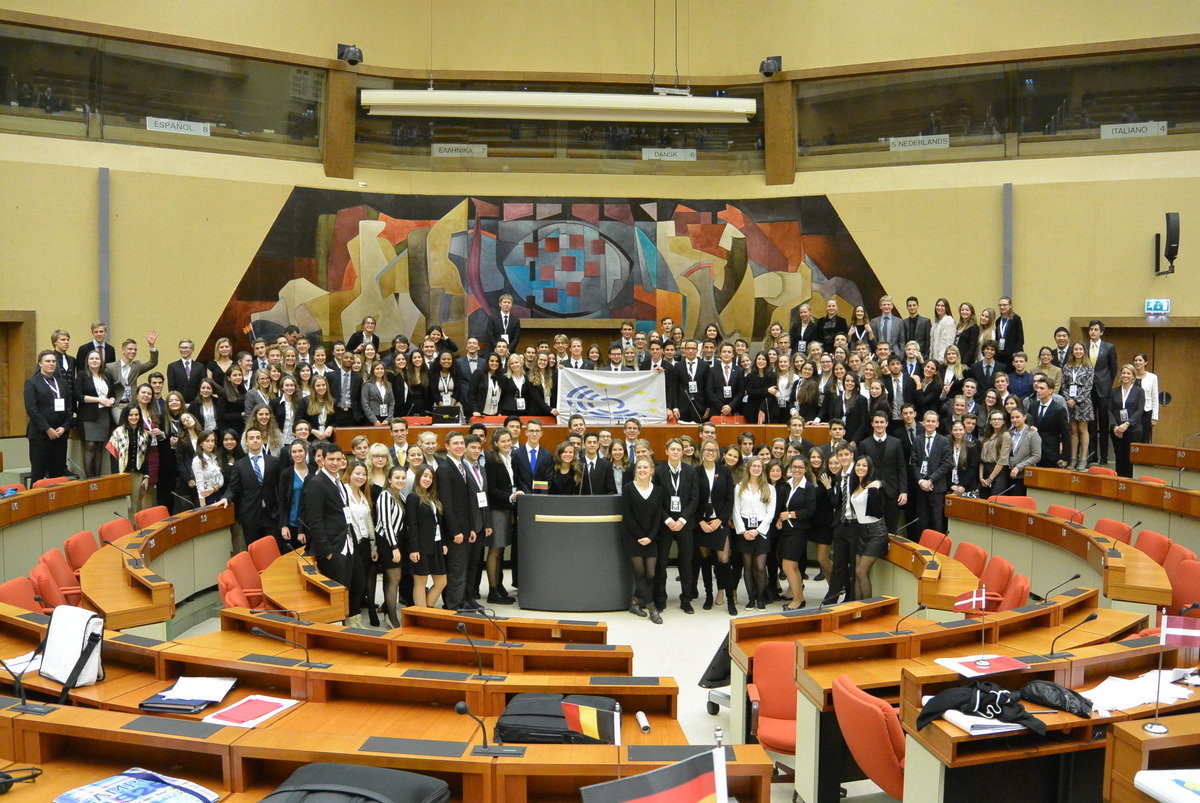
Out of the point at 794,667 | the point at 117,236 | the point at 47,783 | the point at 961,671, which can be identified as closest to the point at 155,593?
the point at 47,783

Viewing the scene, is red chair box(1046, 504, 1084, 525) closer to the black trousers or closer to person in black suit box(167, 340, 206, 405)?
the black trousers

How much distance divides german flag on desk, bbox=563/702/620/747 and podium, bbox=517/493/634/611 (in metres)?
4.74

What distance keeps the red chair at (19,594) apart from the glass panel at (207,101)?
8902 millimetres

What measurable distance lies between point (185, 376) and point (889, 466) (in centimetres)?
752

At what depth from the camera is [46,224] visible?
12508mm

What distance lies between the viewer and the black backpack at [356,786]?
2.99m

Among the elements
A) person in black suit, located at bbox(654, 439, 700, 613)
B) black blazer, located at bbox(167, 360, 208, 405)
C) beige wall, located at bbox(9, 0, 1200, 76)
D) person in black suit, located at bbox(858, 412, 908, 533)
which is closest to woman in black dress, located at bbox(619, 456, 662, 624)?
person in black suit, located at bbox(654, 439, 700, 613)

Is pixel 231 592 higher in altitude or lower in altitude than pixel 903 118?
lower

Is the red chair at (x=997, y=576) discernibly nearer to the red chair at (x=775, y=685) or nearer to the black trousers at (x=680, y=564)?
the red chair at (x=775, y=685)

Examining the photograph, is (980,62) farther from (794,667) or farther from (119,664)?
(119,664)

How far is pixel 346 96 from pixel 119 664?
11222mm

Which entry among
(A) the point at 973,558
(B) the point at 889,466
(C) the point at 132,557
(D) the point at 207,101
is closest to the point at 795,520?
(B) the point at 889,466

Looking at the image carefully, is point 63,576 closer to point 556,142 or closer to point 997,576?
point 997,576

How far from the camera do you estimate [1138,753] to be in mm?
3352
